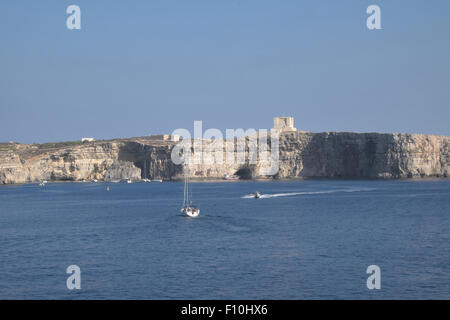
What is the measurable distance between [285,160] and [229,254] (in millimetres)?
123019

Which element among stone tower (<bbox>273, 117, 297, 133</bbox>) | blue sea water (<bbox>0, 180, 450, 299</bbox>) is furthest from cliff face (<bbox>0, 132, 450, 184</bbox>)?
blue sea water (<bbox>0, 180, 450, 299</bbox>)

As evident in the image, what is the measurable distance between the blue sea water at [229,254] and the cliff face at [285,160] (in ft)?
276

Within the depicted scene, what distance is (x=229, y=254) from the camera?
123 feet

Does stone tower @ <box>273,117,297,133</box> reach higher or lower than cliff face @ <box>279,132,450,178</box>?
higher

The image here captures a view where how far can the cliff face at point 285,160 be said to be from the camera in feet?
489

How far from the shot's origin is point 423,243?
4159cm

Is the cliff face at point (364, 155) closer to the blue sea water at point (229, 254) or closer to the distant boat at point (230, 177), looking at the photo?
the distant boat at point (230, 177)

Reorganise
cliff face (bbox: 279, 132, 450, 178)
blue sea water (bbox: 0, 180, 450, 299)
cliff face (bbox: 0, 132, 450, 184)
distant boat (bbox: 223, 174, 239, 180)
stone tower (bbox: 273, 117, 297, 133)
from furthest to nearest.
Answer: stone tower (bbox: 273, 117, 297, 133) → distant boat (bbox: 223, 174, 239, 180) → cliff face (bbox: 0, 132, 450, 184) → cliff face (bbox: 279, 132, 450, 178) → blue sea water (bbox: 0, 180, 450, 299)

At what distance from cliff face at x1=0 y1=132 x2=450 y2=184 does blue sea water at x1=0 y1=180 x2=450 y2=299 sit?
84147mm

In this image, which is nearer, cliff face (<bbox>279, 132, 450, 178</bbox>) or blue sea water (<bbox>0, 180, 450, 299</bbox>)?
blue sea water (<bbox>0, 180, 450, 299</bbox>)

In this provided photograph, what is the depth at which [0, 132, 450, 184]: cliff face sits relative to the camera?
149000 mm
